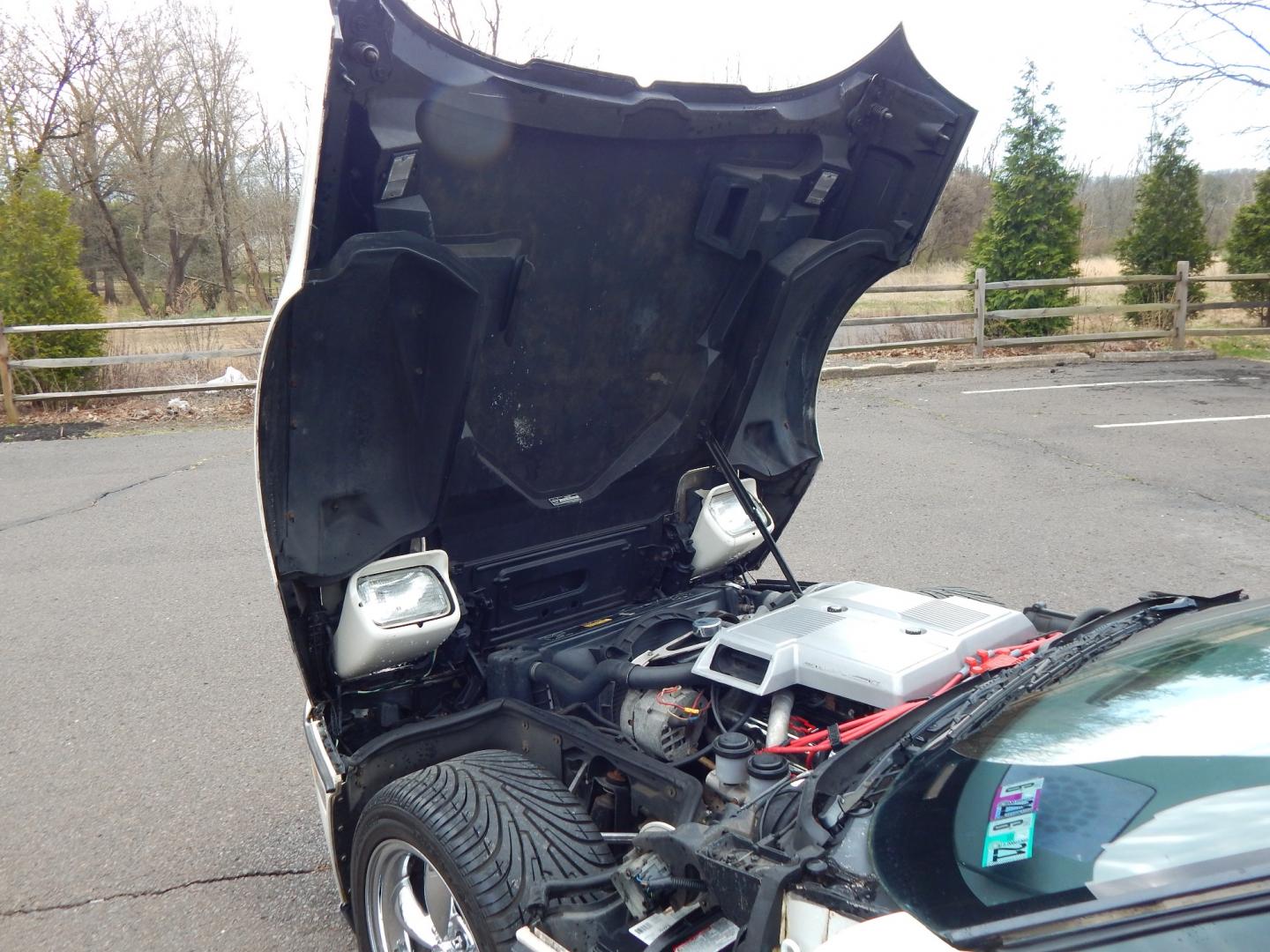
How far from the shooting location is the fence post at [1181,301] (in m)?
15.1

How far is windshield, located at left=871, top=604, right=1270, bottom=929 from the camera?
1.32m

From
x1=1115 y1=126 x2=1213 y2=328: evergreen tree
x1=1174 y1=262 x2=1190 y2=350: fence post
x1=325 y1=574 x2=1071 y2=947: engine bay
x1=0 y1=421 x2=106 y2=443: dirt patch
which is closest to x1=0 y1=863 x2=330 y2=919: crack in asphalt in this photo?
x1=325 y1=574 x2=1071 y2=947: engine bay

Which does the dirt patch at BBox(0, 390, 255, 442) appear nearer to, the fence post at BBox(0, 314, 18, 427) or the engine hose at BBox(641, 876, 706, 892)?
the fence post at BBox(0, 314, 18, 427)

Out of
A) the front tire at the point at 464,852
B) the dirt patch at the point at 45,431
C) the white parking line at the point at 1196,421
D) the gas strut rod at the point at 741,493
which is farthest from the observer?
the dirt patch at the point at 45,431

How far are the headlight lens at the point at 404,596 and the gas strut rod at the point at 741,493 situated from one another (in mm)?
1098

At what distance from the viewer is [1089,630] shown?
2.38 m

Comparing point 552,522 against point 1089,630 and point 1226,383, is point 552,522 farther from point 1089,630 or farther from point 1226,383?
point 1226,383

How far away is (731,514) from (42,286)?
1254cm

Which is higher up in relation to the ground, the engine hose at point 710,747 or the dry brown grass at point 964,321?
the dry brown grass at point 964,321

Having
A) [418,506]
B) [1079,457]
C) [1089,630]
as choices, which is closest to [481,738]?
[418,506]

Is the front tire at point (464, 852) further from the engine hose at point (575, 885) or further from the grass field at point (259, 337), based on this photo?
the grass field at point (259, 337)

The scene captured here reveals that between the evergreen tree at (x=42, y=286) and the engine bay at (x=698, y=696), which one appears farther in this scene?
the evergreen tree at (x=42, y=286)

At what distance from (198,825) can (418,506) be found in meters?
1.66

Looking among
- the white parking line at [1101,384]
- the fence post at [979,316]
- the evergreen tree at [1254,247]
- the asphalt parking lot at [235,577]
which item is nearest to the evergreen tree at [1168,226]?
the evergreen tree at [1254,247]
